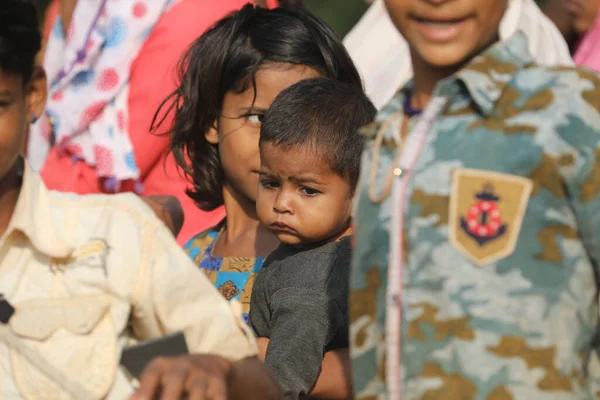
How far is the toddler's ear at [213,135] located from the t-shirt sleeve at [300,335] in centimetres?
99

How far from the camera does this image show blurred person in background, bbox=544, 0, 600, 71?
520 cm

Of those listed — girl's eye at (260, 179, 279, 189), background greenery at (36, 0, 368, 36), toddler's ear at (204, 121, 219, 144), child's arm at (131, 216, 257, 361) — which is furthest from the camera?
background greenery at (36, 0, 368, 36)

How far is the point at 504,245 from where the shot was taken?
7.20ft

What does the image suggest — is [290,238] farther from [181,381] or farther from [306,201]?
Result: [181,381]

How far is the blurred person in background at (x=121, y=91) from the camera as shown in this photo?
16.1ft

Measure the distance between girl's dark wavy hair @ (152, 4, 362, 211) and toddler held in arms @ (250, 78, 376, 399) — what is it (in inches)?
20.4

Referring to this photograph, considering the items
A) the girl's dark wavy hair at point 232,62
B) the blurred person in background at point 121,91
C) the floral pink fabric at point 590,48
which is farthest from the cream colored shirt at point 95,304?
the floral pink fabric at point 590,48

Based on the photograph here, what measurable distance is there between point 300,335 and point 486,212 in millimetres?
965

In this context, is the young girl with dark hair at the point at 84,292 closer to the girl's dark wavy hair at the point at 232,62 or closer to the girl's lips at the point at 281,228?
the girl's lips at the point at 281,228

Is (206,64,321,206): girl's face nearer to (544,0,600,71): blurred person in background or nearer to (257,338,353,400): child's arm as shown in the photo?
(257,338,353,400): child's arm

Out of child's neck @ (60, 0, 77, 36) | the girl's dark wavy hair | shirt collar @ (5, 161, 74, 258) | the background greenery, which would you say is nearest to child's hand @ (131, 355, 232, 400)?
shirt collar @ (5, 161, 74, 258)

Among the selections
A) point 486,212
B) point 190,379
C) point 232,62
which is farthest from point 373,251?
point 232,62

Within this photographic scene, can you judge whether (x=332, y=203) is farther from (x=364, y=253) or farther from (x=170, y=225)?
(x=364, y=253)

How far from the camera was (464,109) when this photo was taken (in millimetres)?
2318
